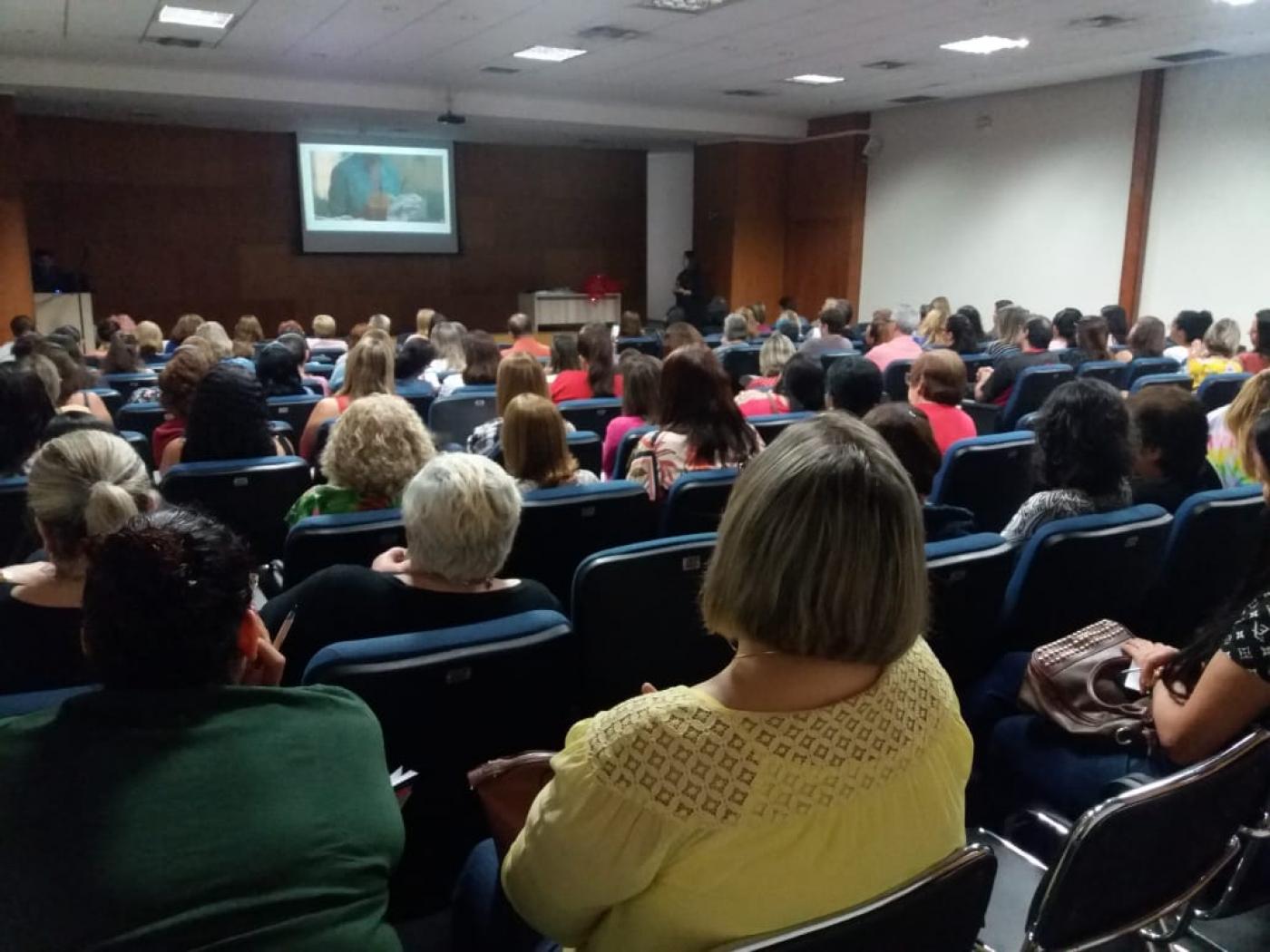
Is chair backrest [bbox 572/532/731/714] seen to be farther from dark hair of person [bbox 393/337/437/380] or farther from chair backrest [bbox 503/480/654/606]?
dark hair of person [bbox 393/337/437/380]

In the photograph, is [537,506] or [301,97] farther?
[301,97]

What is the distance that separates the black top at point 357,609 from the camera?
6.61 feet

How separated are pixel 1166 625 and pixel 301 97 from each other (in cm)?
→ 1035

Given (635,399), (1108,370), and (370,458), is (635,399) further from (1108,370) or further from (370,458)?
(1108,370)

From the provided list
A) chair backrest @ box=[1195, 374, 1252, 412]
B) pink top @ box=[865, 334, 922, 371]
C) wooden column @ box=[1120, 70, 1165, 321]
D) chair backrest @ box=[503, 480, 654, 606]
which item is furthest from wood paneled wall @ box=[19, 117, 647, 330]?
chair backrest @ box=[503, 480, 654, 606]

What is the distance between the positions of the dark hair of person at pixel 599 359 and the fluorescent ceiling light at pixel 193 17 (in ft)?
14.1

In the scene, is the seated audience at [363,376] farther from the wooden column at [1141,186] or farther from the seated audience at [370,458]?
the wooden column at [1141,186]

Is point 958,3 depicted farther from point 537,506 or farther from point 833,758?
point 833,758

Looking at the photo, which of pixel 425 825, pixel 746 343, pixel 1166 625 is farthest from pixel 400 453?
pixel 746 343

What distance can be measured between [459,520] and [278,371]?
3680mm

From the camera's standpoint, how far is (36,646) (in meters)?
2.05

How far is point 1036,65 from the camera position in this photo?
9719mm

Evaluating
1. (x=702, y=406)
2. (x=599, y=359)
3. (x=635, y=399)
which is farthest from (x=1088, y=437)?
(x=599, y=359)

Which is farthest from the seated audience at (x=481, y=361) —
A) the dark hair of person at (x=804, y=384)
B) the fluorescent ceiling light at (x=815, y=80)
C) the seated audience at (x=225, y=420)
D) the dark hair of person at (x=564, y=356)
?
the fluorescent ceiling light at (x=815, y=80)
